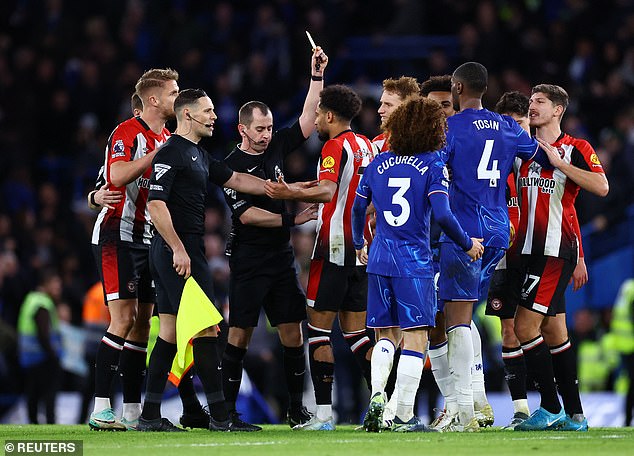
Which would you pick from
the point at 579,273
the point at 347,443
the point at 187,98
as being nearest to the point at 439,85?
the point at 579,273

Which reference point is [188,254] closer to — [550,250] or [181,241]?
[181,241]

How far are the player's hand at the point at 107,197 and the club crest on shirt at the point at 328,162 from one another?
5.43 ft

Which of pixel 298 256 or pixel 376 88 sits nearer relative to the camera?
pixel 298 256

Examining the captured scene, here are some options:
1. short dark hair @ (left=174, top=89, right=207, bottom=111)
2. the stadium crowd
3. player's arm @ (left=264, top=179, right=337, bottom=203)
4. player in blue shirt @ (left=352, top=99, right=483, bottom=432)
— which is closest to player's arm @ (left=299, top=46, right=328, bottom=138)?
player's arm @ (left=264, top=179, right=337, bottom=203)

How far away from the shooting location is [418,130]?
915 cm

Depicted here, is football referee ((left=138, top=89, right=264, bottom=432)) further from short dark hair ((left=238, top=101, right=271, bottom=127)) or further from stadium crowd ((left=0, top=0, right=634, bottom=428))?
stadium crowd ((left=0, top=0, right=634, bottom=428))

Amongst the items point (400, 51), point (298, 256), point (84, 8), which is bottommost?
point (298, 256)

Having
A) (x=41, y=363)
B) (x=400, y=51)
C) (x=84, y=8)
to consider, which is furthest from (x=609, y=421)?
(x=84, y=8)

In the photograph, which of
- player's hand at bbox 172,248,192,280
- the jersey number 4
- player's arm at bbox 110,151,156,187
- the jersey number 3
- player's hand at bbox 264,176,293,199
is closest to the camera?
the jersey number 3

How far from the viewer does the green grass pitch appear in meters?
7.96

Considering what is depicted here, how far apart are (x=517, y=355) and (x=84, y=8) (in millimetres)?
13460

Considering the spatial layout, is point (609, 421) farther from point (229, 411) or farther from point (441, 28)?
point (441, 28)

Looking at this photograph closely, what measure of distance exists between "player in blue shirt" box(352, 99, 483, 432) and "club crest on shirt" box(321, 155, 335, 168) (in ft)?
2.07

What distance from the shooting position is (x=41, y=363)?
15.3m
